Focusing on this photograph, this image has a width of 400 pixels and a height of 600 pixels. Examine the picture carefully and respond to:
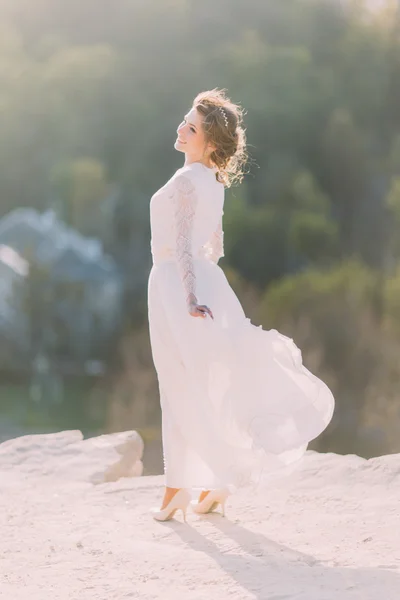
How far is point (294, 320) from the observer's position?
29.6 ft

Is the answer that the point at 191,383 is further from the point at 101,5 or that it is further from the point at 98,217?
the point at 101,5

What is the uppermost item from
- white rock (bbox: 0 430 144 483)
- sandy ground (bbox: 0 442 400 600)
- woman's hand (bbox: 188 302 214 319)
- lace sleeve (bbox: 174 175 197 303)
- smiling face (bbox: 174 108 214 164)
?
smiling face (bbox: 174 108 214 164)

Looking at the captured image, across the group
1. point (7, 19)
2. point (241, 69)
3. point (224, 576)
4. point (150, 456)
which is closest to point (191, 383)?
point (224, 576)

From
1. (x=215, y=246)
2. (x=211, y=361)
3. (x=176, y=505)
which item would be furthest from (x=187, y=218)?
(x=176, y=505)

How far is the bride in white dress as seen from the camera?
2385 millimetres

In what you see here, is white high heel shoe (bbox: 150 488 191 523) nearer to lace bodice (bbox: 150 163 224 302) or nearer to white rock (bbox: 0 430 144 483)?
lace bodice (bbox: 150 163 224 302)

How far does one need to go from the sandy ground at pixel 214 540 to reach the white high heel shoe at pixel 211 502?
34 millimetres

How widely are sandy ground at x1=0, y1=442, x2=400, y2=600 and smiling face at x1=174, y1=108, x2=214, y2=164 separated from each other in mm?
1145

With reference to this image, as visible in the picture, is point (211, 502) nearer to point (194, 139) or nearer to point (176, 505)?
point (176, 505)

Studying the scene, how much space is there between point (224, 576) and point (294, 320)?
7.08 meters

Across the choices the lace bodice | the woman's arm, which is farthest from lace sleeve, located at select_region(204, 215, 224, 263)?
the woman's arm

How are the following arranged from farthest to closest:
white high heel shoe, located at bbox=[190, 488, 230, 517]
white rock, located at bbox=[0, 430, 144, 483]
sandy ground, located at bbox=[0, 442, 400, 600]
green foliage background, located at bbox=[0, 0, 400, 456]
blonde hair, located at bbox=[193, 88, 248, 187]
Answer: green foliage background, located at bbox=[0, 0, 400, 456]
white rock, located at bbox=[0, 430, 144, 483]
white high heel shoe, located at bbox=[190, 488, 230, 517]
blonde hair, located at bbox=[193, 88, 248, 187]
sandy ground, located at bbox=[0, 442, 400, 600]

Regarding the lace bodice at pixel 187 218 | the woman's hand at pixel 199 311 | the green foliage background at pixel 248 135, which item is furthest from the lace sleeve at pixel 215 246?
the green foliage background at pixel 248 135

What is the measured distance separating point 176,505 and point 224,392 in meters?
0.41
